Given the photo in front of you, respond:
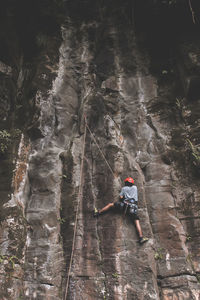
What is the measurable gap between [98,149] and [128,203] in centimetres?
214

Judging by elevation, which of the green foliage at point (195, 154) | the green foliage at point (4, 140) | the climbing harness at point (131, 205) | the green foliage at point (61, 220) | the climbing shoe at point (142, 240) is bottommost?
the climbing shoe at point (142, 240)

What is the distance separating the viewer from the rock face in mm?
6957

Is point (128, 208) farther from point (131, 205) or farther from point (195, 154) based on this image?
point (195, 154)

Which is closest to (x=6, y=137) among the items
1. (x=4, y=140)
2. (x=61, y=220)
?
(x=4, y=140)

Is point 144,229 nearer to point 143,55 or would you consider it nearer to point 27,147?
point 27,147

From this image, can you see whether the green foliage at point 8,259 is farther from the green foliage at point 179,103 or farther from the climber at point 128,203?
the green foliage at point 179,103

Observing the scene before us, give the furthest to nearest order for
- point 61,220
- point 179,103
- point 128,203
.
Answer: point 179,103, point 61,220, point 128,203

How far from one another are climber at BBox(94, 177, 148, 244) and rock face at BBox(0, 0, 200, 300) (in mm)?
232

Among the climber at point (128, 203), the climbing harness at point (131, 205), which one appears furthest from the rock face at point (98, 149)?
the climbing harness at point (131, 205)

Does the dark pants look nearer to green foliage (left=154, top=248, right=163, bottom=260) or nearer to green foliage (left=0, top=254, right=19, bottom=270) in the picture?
green foliage (left=154, top=248, right=163, bottom=260)

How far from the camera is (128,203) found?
23.9 feet

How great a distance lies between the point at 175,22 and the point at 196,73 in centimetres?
248

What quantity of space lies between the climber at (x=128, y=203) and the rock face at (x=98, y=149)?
0.76ft

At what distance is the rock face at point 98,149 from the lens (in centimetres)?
696
